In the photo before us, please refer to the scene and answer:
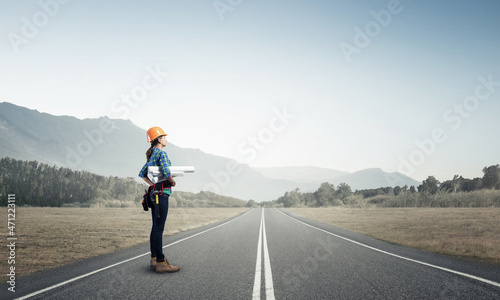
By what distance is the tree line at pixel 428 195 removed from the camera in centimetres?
3934

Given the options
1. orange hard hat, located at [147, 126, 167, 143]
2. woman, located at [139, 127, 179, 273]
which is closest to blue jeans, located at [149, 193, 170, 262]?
woman, located at [139, 127, 179, 273]

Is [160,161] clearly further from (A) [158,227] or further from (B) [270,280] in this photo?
(B) [270,280]

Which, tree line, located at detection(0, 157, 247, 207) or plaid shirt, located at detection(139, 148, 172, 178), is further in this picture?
tree line, located at detection(0, 157, 247, 207)

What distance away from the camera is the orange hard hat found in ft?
19.5

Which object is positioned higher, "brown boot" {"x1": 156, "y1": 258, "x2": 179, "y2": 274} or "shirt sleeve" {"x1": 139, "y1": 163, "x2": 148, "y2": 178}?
"shirt sleeve" {"x1": 139, "y1": 163, "x2": 148, "y2": 178}

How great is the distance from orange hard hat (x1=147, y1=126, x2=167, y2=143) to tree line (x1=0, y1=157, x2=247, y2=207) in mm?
59697

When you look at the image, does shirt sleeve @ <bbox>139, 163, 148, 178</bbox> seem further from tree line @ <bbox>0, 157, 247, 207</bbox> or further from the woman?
tree line @ <bbox>0, 157, 247, 207</bbox>

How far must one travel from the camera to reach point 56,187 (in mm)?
61531

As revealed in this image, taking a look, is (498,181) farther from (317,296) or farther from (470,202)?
(317,296)

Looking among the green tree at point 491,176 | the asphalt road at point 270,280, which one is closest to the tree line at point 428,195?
the green tree at point 491,176

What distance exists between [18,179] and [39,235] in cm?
6415

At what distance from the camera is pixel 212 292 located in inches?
176

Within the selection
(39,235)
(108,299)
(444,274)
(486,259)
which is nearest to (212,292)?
(108,299)

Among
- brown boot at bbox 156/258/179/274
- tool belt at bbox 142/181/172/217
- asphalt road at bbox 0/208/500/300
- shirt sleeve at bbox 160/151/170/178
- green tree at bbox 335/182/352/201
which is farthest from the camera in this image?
green tree at bbox 335/182/352/201
